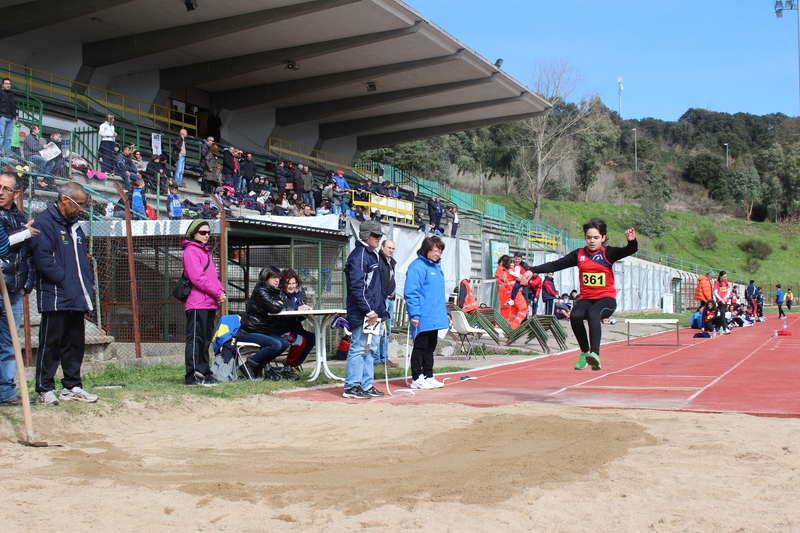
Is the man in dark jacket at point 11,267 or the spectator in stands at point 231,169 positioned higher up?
the spectator in stands at point 231,169

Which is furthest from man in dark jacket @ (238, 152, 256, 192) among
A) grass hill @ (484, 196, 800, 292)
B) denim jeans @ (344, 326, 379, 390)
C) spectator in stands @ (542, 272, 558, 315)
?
grass hill @ (484, 196, 800, 292)

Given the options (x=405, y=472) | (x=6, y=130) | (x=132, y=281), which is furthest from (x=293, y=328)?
(x=6, y=130)

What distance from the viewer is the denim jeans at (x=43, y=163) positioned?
14492mm

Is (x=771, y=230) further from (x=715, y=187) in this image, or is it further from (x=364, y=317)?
(x=364, y=317)

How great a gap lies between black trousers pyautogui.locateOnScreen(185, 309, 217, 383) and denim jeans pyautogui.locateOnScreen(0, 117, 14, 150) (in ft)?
28.6

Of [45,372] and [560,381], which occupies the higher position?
[45,372]

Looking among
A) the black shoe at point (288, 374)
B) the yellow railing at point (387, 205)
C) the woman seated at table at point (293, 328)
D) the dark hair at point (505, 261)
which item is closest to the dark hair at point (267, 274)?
the woman seated at table at point (293, 328)

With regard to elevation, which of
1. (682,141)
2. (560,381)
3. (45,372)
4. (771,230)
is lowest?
(560,381)

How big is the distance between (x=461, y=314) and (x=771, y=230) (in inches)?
2610

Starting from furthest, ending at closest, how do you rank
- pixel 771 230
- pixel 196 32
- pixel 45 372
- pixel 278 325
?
1. pixel 771 230
2. pixel 196 32
3. pixel 278 325
4. pixel 45 372

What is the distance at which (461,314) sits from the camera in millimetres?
12570

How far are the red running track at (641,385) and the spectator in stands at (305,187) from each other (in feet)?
38.1

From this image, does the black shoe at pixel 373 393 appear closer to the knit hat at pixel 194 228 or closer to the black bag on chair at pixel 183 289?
the black bag on chair at pixel 183 289

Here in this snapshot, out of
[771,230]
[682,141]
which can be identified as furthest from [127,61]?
[682,141]
